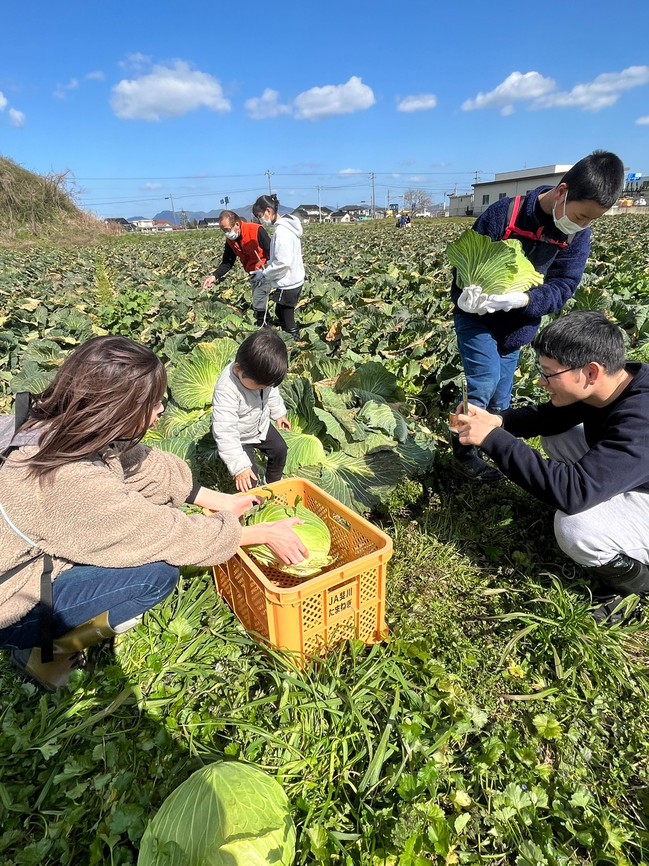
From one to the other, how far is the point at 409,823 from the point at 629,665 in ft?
4.28

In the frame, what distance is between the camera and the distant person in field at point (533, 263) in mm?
2656

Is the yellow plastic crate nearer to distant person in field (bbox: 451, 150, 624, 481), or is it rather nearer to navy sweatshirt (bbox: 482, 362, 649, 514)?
navy sweatshirt (bbox: 482, 362, 649, 514)

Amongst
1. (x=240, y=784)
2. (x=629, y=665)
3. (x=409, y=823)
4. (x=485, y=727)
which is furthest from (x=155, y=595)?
(x=629, y=665)

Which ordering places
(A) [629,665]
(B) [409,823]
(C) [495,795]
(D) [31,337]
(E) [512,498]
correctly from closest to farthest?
(B) [409,823], (C) [495,795], (A) [629,665], (E) [512,498], (D) [31,337]

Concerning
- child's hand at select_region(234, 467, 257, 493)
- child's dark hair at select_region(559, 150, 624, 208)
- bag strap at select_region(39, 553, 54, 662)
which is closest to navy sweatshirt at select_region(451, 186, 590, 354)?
child's dark hair at select_region(559, 150, 624, 208)

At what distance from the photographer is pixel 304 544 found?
232cm

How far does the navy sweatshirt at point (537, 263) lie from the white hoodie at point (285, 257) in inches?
119

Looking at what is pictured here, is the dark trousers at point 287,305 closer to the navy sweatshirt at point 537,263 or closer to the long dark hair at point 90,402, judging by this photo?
the navy sweatshirt at point 537,263

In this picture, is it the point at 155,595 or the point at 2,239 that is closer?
the point at 155,595

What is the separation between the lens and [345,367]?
4.23 metres

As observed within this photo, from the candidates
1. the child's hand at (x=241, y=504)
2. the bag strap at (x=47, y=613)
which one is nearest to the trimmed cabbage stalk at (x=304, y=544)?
the child's hand at (x=241, y=504)

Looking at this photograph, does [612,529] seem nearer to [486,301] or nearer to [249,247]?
[486,301]

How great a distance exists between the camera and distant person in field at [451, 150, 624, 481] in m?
2.66

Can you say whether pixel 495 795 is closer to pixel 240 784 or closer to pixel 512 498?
pixel 240 784
